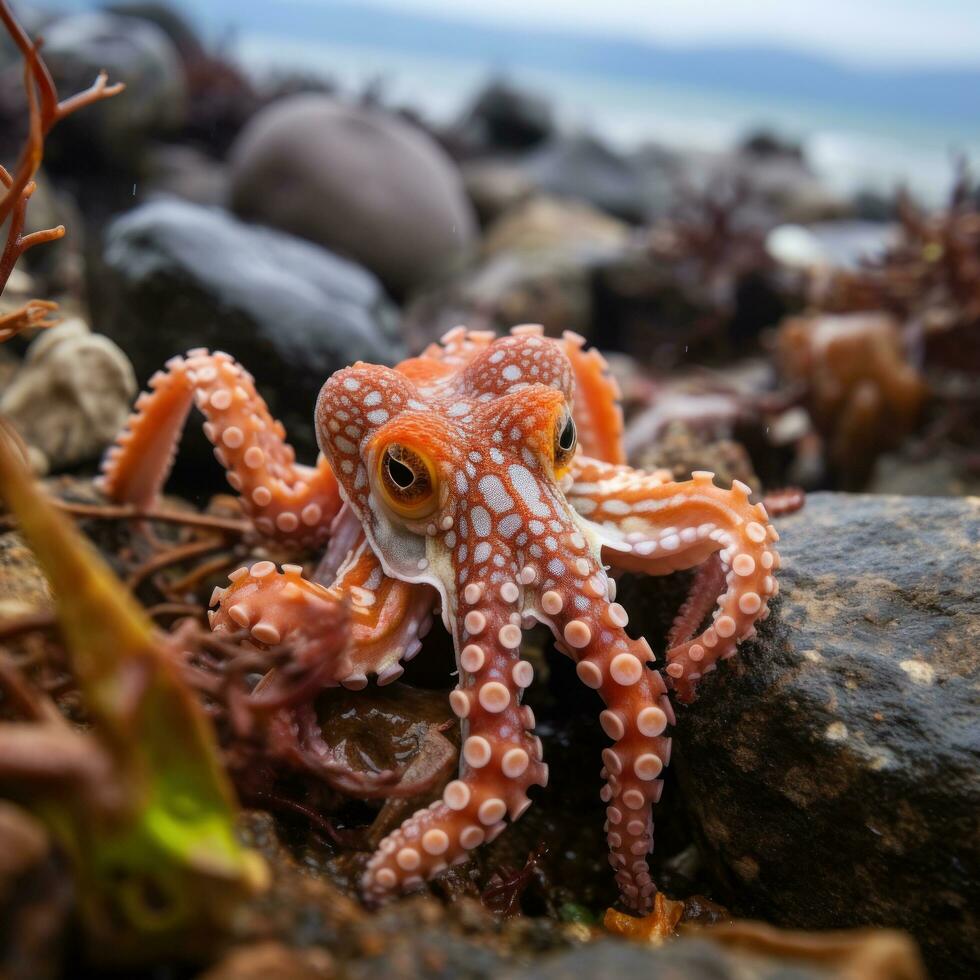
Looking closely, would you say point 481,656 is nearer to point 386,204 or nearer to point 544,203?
point 386,204

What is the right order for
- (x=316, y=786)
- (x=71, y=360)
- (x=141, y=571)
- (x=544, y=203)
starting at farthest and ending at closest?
(x=544, y=203), (x=71, y=360), (x=141, y=571), (x=316, y=786)

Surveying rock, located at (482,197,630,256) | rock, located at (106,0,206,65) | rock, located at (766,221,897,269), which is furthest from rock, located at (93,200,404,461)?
rock, located at (106,0,206,65)

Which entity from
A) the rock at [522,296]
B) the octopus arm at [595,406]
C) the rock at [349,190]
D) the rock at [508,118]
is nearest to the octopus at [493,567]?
the octopus arm at [595,406]

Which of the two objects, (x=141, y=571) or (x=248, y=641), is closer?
(x=248, y=641)

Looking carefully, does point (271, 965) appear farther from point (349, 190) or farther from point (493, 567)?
point (349, 190)

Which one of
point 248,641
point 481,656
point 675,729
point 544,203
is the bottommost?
point 544,203

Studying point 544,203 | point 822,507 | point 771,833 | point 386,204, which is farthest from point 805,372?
point 544,203

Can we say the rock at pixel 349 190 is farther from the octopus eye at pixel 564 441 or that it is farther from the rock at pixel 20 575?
the octopus eye at pixel 564 441
